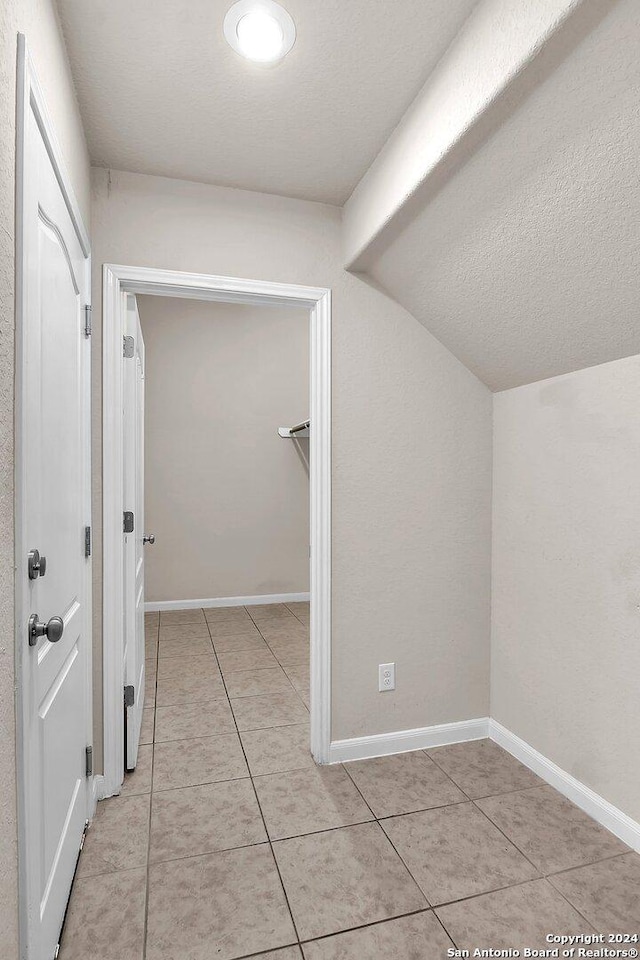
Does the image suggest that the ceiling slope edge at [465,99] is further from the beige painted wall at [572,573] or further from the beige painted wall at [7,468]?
the beige painted wall at [7,468]

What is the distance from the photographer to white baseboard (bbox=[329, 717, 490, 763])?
7.41 feet

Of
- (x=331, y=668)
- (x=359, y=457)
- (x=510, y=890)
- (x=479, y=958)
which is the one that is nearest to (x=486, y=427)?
(x=359, y=457)

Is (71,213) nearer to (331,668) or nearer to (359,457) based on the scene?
(359,457)

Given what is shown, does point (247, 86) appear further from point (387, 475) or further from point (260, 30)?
point (387, 475)

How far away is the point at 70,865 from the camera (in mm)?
1539

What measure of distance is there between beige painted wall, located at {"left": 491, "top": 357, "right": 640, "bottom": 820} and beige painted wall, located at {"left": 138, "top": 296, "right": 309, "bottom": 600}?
2.72 metres

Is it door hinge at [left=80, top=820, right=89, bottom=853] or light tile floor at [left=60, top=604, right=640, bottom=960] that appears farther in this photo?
door hinge at [left=80, top=820, right=89, bottom=853]

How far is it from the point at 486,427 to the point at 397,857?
5.58 ft

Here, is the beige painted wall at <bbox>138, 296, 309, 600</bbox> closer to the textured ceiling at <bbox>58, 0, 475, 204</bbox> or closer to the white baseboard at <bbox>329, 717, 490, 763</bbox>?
the textured ceiling at <bbox>58, 0, 475, 204</bbox>

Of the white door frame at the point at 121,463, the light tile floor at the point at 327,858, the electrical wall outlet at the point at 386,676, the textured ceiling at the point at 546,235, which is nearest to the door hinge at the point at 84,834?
the light tile floor at the point at 327,858

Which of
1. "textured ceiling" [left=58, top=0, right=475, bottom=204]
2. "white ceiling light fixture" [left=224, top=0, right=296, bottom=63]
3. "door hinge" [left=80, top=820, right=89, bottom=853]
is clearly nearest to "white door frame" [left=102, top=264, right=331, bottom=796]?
"door hinge" [left=80, top=820, right=89, bottom=853]

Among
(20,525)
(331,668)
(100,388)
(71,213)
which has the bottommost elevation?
(331,668)

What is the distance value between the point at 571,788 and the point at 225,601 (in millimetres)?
3258

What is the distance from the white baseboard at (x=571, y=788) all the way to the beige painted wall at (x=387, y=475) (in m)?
0.17
